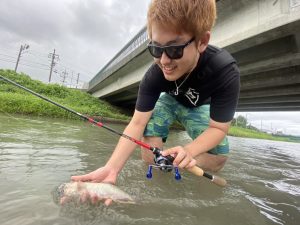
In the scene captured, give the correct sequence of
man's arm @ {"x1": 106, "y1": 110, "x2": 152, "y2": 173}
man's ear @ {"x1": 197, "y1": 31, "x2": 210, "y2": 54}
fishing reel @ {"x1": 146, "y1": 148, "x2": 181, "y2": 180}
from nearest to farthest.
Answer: fishing reel @ {"x1": 146, "y1": 148, "x2": 181, "y2": 180}, man's ear @ {"x1": 197, "y1": 31, "x2": 210, "y2": 54}, man's arm @ {"x1": 106, "y1": 110, "x2": 152, "y2": 173}

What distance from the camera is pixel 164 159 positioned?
2100 millimetres

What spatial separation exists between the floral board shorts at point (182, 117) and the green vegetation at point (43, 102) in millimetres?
8910

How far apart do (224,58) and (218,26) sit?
4.61 m

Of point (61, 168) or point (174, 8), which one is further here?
point (61, 168)

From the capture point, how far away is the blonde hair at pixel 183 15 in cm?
199

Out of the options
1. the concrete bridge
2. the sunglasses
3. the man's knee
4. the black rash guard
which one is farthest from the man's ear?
the concrete bridge

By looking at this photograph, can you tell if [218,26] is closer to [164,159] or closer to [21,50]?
[164,159]

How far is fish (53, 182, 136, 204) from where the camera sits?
2.04 metres

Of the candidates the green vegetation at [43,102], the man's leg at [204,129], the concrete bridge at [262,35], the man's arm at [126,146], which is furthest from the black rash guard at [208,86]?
the green vegetation at [43,102]

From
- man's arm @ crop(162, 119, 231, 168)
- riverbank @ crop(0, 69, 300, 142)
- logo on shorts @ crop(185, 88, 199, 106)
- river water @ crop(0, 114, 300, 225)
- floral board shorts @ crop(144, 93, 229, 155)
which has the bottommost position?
river water @ crop(0, 114, 300, 225)

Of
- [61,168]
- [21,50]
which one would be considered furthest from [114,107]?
[21,50]

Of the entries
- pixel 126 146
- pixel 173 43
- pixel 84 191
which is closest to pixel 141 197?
pixel 126 146

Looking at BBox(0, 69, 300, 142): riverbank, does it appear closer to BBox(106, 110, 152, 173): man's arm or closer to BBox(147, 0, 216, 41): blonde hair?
BBox(106, 110, 152, 173): man's arm

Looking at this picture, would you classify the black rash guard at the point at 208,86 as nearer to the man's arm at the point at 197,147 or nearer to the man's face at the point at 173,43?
the man's arm at the point at 197,147
